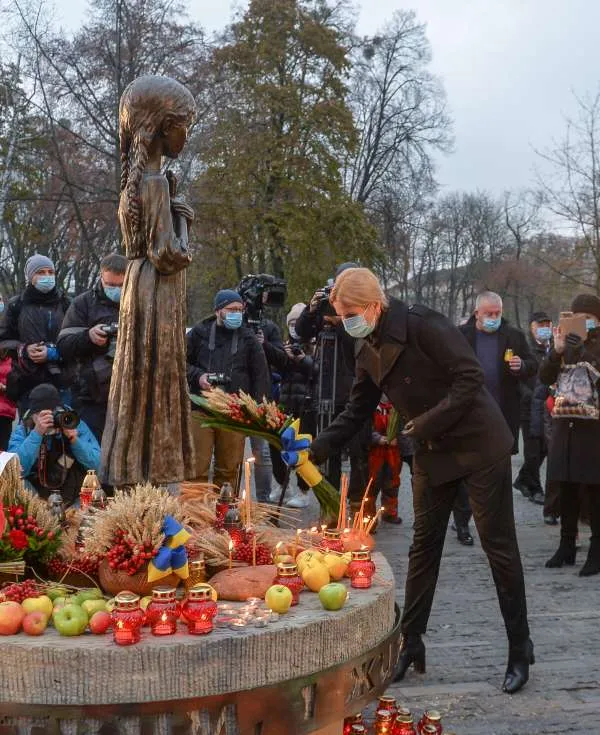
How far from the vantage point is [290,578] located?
334 centimetres

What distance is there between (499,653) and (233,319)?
3716 millimetres

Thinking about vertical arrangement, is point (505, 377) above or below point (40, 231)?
below

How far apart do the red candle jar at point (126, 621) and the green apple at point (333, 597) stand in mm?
708

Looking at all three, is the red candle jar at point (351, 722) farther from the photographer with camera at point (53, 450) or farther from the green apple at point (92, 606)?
the photographer with camera at point (53, 450)

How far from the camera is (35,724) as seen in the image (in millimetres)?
2729

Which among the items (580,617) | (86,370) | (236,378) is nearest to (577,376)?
(580,617)

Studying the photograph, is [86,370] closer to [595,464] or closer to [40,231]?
[595,464]

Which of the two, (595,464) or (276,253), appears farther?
(276,253)

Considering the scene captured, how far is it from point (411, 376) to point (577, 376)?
317 centimetres

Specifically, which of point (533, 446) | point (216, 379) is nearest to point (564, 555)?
point (533, 446)

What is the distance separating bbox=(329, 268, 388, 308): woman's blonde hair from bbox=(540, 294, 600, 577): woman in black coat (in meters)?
3.21

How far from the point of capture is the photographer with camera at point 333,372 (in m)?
8.02

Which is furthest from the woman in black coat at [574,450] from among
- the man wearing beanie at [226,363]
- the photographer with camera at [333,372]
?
the man wearing beanie at [226,363]

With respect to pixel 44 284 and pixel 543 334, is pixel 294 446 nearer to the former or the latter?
pixel 44 284
